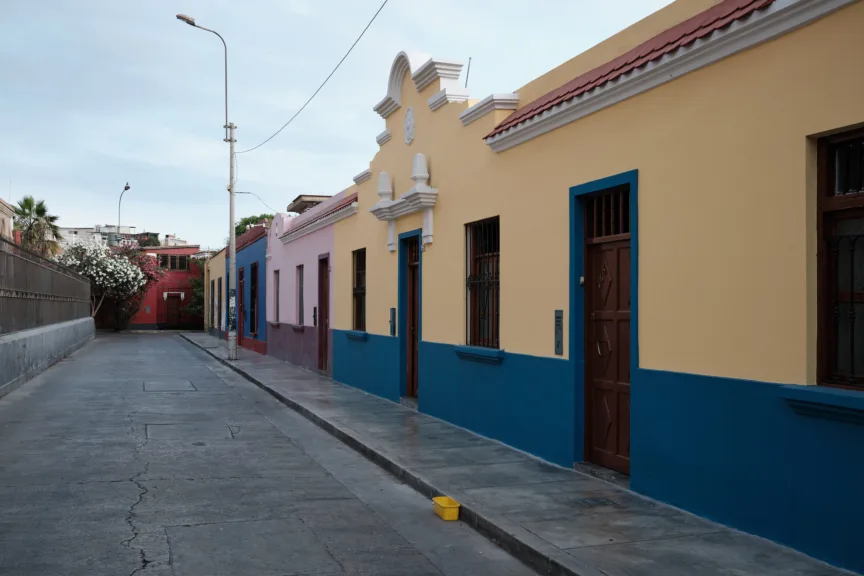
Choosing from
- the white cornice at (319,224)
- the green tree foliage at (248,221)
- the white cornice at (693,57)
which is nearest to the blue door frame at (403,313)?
the white cornice at (319,224)

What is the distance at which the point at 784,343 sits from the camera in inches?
211

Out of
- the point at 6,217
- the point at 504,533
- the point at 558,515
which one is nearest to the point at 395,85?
the point at 558,515

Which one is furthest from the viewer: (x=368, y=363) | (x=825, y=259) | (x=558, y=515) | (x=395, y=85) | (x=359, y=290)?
(x=359, y=290)

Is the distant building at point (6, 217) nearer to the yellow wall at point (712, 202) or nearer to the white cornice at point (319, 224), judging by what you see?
the white cornice at point (319, 224)

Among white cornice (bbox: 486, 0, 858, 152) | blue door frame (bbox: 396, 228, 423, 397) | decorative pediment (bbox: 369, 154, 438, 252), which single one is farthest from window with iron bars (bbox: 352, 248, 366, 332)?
white cornice (bbox: 486, 0, 858, 152)

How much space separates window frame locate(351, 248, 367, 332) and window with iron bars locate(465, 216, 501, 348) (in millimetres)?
5341

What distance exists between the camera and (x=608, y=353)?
304 inches

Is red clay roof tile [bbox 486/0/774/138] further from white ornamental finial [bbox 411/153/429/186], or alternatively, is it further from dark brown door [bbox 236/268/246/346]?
dark brown door [bbox 236/268/246/346]

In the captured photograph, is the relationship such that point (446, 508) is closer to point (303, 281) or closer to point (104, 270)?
→ point (303, 281)

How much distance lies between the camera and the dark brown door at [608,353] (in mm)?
7473

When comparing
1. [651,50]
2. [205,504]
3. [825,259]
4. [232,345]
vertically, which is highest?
[651,50]

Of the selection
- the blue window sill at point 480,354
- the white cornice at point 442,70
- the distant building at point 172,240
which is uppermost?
the distant building at point 172,240

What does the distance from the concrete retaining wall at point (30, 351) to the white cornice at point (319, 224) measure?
6.59m

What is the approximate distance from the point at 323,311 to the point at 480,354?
9568 millimetres
